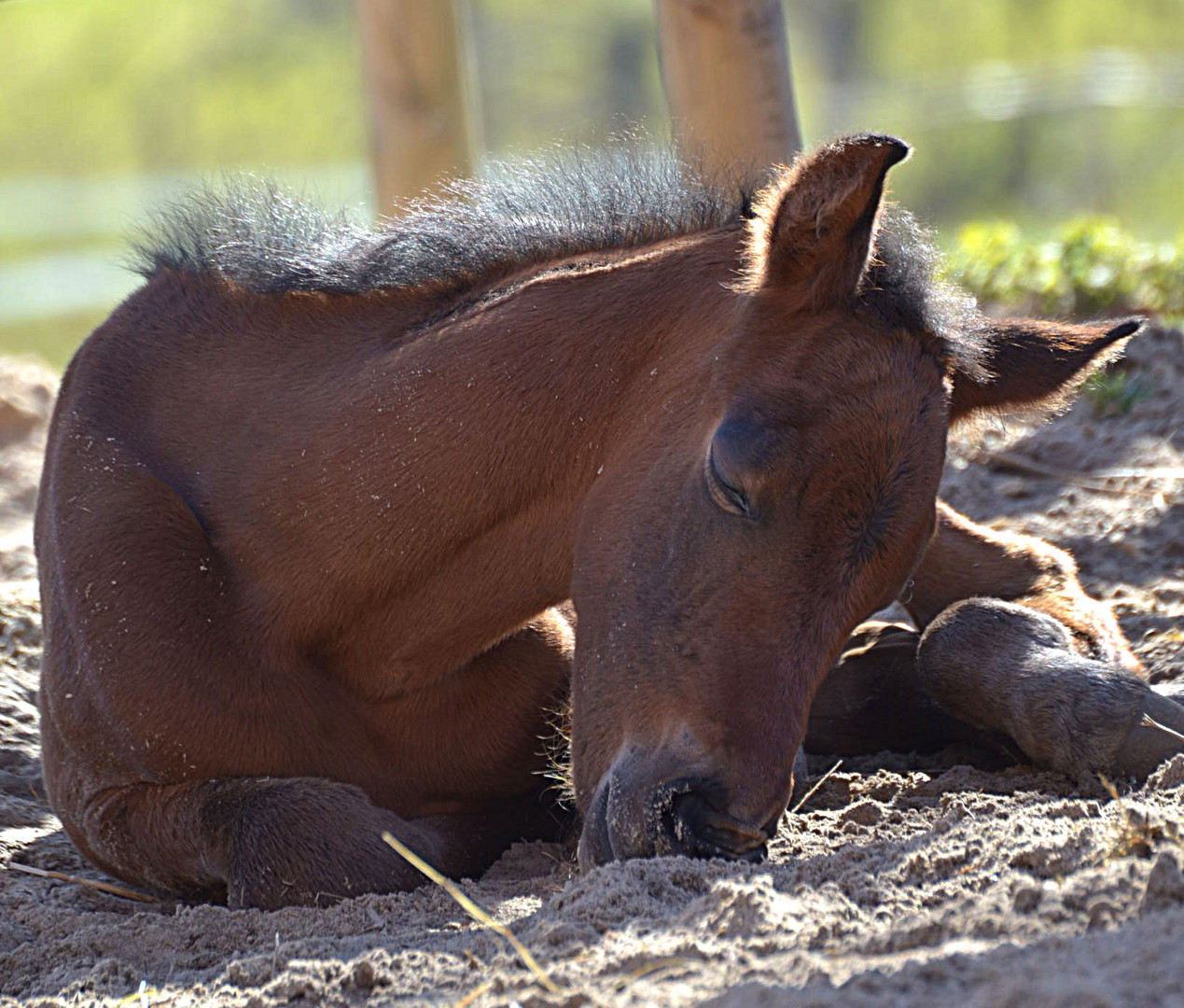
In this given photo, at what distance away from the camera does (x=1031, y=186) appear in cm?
1617

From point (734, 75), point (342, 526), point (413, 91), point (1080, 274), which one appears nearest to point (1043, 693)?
point (342, 526)

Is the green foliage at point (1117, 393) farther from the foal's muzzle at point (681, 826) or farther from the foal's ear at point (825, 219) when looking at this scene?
the foal's muzzle at point (681, 826)

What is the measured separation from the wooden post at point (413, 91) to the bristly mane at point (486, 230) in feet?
10.1

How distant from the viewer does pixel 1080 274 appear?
6.18 meters

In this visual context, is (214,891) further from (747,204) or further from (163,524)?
(747,204)

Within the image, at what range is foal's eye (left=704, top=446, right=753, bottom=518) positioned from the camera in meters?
2.52

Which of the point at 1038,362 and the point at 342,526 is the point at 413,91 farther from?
the point at 1038,362

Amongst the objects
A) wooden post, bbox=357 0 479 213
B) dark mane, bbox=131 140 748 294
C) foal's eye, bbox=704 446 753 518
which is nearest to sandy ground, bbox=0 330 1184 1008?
foal's eye, bbox=704 446 753 518

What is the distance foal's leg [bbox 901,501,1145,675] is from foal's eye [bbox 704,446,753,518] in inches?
49.8

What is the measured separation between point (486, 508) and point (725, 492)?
1.94 feet

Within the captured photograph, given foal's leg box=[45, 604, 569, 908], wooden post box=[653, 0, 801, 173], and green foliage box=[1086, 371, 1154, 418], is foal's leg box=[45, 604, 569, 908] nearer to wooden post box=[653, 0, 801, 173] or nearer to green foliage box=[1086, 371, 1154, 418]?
wooden post box=[653, 0, 801, 173]

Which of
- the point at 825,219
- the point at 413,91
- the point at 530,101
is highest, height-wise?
the point at 530,101

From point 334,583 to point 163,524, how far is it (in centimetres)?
39

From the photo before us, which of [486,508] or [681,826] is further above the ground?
[486,508]
